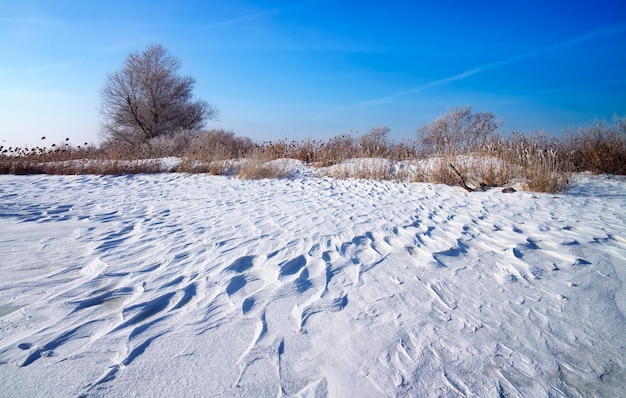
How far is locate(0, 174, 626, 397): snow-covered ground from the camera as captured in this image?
1.47 m

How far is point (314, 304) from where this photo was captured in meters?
2.11

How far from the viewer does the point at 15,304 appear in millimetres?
2010

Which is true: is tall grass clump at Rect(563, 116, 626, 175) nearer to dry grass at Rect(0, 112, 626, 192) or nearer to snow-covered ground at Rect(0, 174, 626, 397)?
dry grass at Rect(0, 112, 626, 192)

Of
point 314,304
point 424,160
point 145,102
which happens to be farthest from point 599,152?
point 145,102

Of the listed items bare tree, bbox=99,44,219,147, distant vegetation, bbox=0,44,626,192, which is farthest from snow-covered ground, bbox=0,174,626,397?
bare tree, bbox=99,44,219,147

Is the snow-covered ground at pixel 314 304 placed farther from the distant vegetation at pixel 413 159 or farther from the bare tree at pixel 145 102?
the bare tree at pixel 145 102

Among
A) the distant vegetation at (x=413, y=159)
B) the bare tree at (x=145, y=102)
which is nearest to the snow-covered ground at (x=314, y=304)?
the distant vegetation at (x=413, y=159)

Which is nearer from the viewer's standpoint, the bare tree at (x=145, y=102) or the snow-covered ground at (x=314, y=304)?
the snow-covered ground at (x=314, y=304)

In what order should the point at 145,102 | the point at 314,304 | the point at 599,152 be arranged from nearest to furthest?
the point at 314,304 < the point at 599,152 < the point at 145,102

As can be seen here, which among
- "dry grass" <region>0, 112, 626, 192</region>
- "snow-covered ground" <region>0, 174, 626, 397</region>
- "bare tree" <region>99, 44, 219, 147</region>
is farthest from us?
"bare tree" <region>99, 44, 219, 147</region>

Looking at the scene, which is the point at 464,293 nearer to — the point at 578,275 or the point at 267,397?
the point at 578,275

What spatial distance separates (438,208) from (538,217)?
48.7 inches

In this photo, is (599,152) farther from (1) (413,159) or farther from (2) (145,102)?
(2) (145,102)

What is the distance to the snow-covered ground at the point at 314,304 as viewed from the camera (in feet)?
4.83
